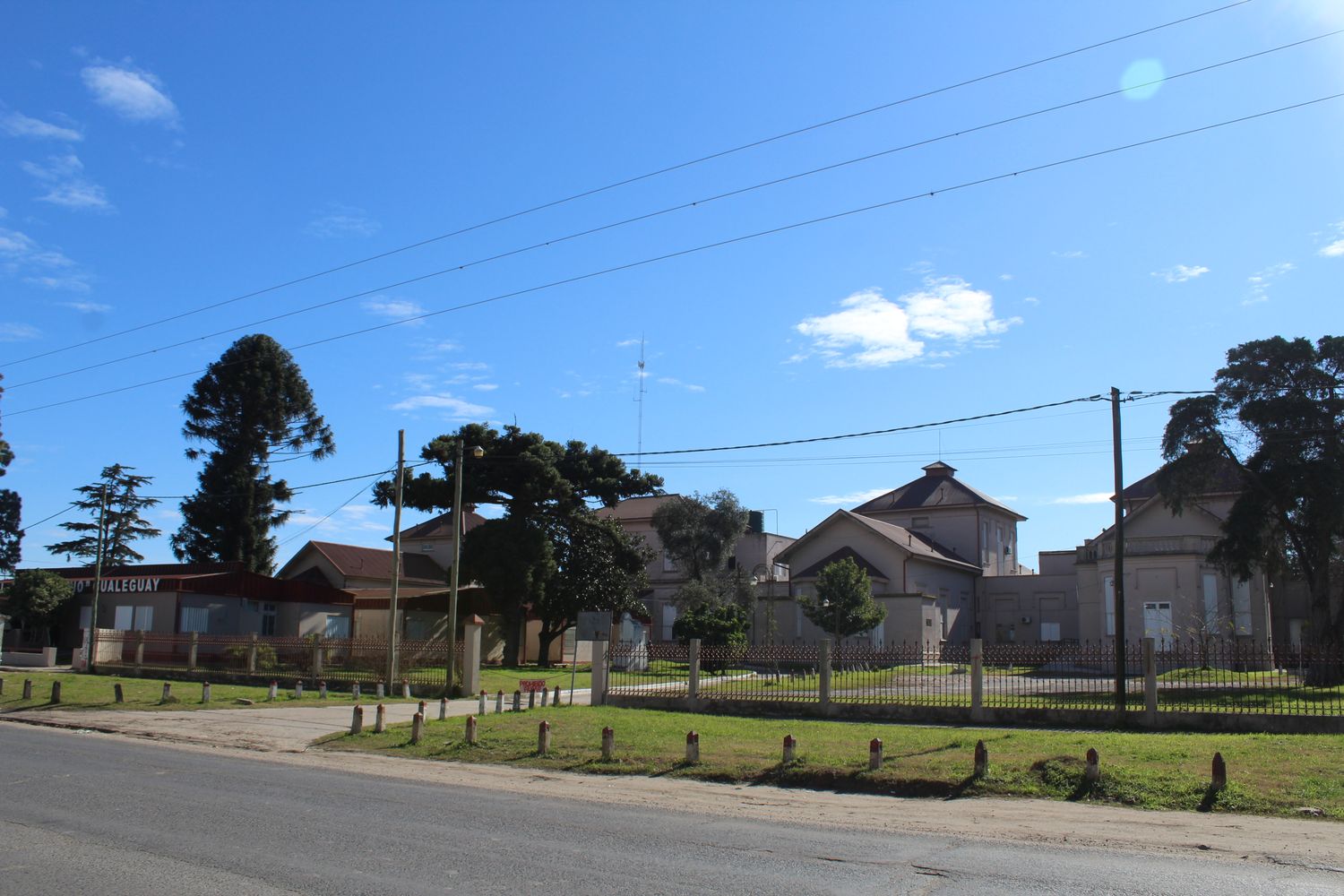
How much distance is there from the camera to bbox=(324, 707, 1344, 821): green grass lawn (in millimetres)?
12906

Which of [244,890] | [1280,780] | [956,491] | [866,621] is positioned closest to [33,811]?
[244,890]

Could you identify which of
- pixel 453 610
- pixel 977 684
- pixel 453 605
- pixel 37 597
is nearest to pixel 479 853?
pixel 977 684

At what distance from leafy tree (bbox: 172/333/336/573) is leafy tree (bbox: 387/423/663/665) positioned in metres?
17.0

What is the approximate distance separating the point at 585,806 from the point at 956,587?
4996 cm

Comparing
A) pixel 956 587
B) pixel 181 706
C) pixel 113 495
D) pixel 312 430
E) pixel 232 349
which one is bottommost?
pixel 181 706

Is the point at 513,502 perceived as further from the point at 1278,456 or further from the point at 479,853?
the point at 479,853

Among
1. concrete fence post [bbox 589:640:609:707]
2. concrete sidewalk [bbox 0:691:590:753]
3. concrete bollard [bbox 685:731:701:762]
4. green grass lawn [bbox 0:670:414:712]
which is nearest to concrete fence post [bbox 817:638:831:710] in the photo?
concrete fence post [bbox 589:640:609:707]

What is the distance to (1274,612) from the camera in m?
51.4

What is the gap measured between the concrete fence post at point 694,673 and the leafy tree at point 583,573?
23.0 meters

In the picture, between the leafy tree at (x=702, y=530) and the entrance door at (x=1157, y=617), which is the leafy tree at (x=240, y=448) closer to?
the leafy tree at (x=702, y=530)

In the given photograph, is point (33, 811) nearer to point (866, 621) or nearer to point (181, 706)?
point (181, 706)

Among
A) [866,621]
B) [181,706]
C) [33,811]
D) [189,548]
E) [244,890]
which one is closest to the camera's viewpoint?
[244,890]

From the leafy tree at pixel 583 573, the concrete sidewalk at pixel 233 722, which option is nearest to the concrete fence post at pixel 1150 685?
the concrete sidewalk at pixel 233 722

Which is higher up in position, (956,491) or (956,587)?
(956,491)
